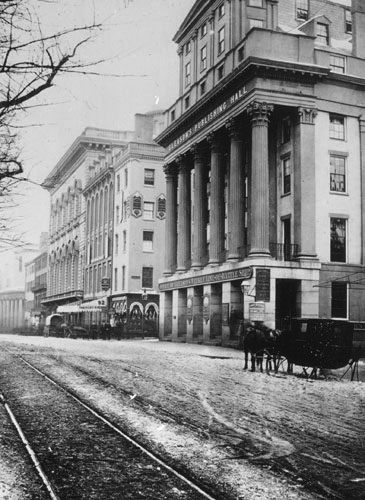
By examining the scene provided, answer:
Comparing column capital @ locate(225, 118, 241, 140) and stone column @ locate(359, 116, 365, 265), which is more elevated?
column capital @ locate(225, 118, 241, 140)

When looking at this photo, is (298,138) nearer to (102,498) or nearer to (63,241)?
(102,498)

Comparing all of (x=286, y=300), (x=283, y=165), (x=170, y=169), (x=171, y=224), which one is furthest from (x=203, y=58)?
(x=286, y=300)

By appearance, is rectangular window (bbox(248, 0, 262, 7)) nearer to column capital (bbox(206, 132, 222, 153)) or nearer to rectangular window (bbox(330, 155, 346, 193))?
column capital (bbox(206, 132, 222, 153))

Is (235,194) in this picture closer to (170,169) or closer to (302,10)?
(170,169)

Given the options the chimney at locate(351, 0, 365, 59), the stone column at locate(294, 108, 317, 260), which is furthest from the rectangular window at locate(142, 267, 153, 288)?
the chimney at locate(351, 0, 365, 59)

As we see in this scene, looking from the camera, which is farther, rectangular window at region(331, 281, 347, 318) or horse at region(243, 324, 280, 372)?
rectangular window at region(331, 281, 347, 318)

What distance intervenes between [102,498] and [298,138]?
1284 inches

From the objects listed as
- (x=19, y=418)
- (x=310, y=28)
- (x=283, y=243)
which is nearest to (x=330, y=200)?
(x=283, y=243)

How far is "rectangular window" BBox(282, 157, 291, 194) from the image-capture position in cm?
3777

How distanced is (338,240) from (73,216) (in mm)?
56217

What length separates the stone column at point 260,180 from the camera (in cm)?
3556

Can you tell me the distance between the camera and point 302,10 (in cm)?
4281

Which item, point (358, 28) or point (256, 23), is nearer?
point (358, 28)

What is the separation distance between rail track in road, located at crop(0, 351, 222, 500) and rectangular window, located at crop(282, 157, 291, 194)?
90.1 ft
